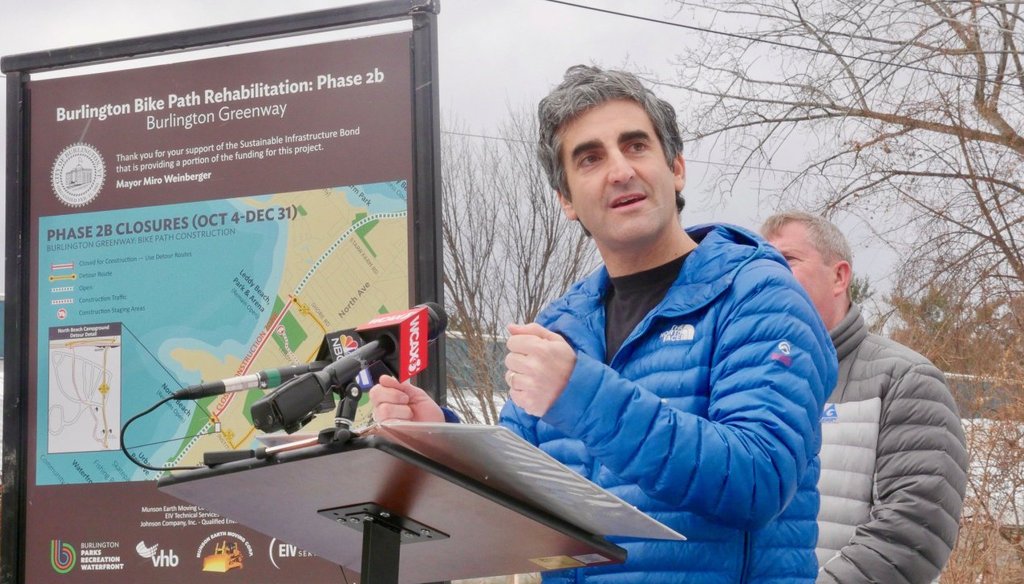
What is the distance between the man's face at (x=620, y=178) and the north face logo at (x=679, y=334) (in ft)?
0.78

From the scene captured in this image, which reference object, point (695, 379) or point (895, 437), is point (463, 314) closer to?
point (895, 437)

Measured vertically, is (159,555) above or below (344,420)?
below

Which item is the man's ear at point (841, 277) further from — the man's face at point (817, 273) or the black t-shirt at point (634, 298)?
the black t-shirt at point (634, 298)

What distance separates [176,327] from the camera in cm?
374

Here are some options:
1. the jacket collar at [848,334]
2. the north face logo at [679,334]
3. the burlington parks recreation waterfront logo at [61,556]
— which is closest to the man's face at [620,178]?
the north face logo at [679,334]

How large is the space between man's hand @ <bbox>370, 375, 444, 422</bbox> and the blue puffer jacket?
261mm

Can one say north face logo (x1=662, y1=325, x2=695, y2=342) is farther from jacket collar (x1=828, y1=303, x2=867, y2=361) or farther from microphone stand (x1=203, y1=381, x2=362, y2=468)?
jacket collar (x1=828, y1=303, x2=867, y2=361)

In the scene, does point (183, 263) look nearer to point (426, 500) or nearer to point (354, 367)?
point (354, 367)

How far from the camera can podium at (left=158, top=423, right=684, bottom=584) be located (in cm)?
141

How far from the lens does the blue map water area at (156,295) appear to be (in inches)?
145

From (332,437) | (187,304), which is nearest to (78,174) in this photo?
(187,304)

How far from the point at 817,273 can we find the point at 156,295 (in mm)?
2342

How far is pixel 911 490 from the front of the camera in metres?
3.51

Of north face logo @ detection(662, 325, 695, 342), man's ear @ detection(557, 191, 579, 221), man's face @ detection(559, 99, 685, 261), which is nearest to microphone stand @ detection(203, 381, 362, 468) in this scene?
north face logo @ detection(662, 325, 695, 342)
